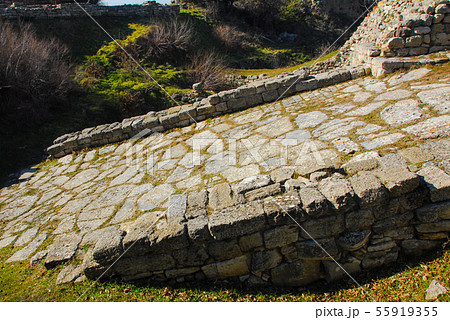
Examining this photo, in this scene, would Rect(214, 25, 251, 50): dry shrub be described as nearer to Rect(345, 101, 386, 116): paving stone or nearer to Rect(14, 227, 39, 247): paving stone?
Rect(345, 101, 386, 116): paving stone

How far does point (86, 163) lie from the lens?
6.07 meters

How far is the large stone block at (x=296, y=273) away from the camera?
2914mm

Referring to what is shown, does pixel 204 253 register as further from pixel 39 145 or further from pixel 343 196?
pixel 39 145

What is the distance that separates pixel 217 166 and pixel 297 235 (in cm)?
192

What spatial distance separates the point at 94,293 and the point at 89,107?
7.47m

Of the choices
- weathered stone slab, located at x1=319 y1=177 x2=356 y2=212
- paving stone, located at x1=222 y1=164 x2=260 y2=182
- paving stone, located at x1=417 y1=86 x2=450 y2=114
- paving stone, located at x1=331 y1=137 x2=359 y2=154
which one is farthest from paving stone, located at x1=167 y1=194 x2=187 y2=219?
paving stone, located at x1=417 y1=86 x2=450 y2=114

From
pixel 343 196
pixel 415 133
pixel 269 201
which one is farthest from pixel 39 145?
pixel 415 133

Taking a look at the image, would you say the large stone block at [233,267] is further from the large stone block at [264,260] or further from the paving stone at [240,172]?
the paving stone at [240,172]

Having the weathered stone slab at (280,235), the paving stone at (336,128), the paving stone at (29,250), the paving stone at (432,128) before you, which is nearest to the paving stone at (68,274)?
the paving stone at (29,250)

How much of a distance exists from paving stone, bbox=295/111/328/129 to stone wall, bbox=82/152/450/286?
2.01 meters

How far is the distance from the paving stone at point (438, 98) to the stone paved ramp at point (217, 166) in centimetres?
1

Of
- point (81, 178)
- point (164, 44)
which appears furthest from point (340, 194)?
point (164, 44)

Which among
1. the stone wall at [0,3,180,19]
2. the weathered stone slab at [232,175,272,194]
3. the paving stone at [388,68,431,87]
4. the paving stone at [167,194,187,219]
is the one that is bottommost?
the paving stone at [167,194,187,219]

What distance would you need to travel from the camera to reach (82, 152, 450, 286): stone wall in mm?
2775
